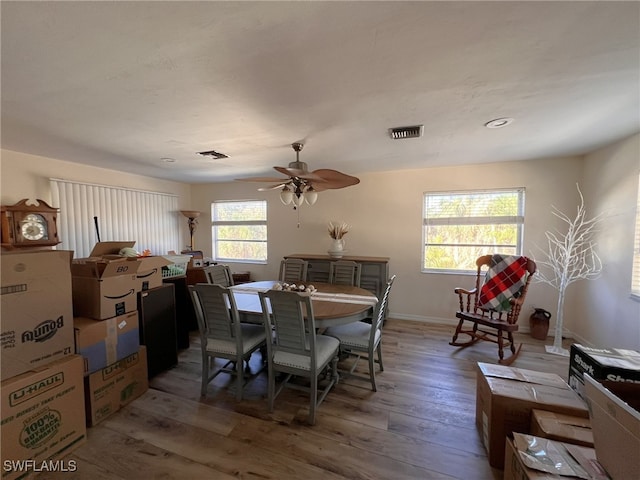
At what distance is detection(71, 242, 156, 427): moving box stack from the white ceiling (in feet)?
4.02

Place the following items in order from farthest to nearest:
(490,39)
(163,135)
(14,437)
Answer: (163,135)
(14,437)
(490,39)

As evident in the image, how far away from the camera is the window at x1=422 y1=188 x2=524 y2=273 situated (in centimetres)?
347

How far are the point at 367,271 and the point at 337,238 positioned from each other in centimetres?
70

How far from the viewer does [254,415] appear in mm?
1942

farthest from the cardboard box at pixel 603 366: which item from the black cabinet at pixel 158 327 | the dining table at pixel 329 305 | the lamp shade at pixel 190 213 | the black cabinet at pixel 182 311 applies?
the lamp shade at pixel 190 213

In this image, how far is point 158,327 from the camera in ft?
8.09

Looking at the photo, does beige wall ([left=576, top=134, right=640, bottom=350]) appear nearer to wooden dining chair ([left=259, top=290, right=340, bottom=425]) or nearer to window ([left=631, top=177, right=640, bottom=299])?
window ([left=631, top=177, right=640, bottom=299])

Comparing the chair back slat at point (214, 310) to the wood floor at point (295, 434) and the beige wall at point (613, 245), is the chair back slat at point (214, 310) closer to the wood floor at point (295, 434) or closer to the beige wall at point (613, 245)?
the wood floor at point (295, 434)

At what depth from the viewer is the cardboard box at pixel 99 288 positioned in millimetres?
1917

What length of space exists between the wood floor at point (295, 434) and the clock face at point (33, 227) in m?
2.00

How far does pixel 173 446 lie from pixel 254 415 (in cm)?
54

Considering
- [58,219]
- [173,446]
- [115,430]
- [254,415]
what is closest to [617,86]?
[254,415]

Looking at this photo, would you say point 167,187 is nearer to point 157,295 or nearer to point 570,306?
point 157,295

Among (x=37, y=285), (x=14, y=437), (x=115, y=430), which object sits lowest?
(x=115, y=430)
